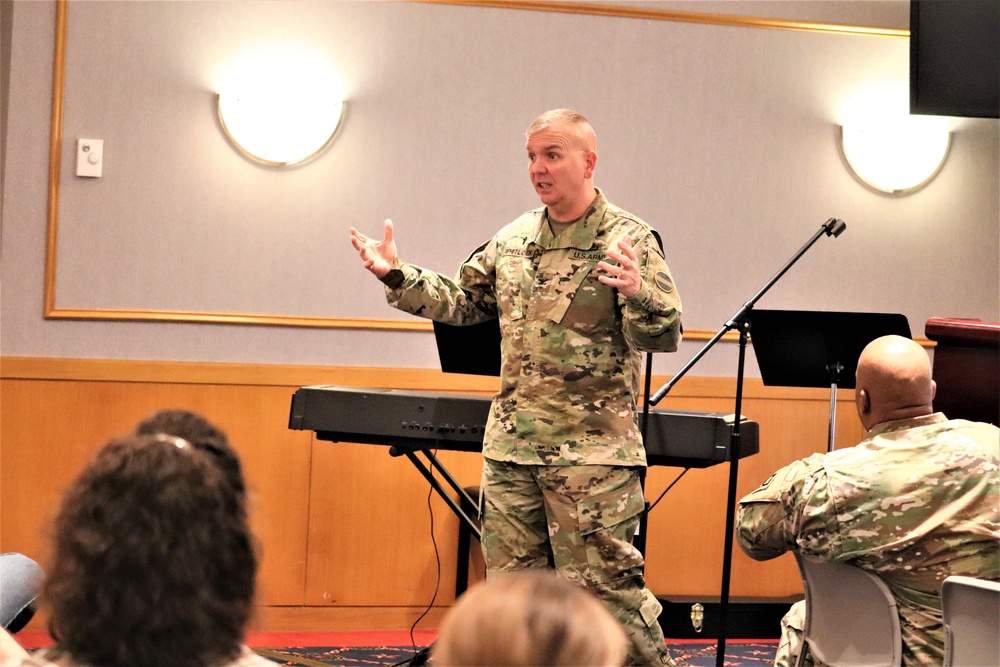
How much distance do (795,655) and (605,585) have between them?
0.62 metres

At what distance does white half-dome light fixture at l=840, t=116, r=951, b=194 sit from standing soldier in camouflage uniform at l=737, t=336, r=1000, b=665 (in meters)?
2.69

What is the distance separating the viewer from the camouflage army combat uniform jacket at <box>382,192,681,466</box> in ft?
9.92

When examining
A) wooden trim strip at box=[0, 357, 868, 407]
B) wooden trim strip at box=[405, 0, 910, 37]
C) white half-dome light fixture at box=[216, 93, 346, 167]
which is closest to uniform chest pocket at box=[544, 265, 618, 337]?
wooden trim strip at box=[0, 357, 868, 407]

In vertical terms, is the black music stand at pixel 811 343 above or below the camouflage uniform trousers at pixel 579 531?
above

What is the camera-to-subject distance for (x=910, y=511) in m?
2.23

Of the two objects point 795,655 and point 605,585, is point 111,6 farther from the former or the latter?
point 795,655

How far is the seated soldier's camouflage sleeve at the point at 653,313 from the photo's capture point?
2.87 metres

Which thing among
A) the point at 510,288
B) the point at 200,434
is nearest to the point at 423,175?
the point at 510,288

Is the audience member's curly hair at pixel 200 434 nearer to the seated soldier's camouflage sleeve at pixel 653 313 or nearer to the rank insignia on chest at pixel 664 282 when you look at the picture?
the seated soldier's camouflage sleeve at pixel 653 313

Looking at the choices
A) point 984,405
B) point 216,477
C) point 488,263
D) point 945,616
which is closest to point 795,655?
point 945,616

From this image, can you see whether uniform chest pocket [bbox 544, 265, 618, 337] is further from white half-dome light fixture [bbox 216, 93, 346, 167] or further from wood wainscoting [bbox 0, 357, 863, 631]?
white half-dome light fixture [bbox 216, 93, 346, 167]

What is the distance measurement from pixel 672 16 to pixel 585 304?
2.15m

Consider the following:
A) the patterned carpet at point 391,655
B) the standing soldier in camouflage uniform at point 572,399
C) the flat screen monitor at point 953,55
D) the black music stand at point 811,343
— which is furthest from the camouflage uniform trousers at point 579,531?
the flat screen monitor at point 953,55

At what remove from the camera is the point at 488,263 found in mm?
3318
